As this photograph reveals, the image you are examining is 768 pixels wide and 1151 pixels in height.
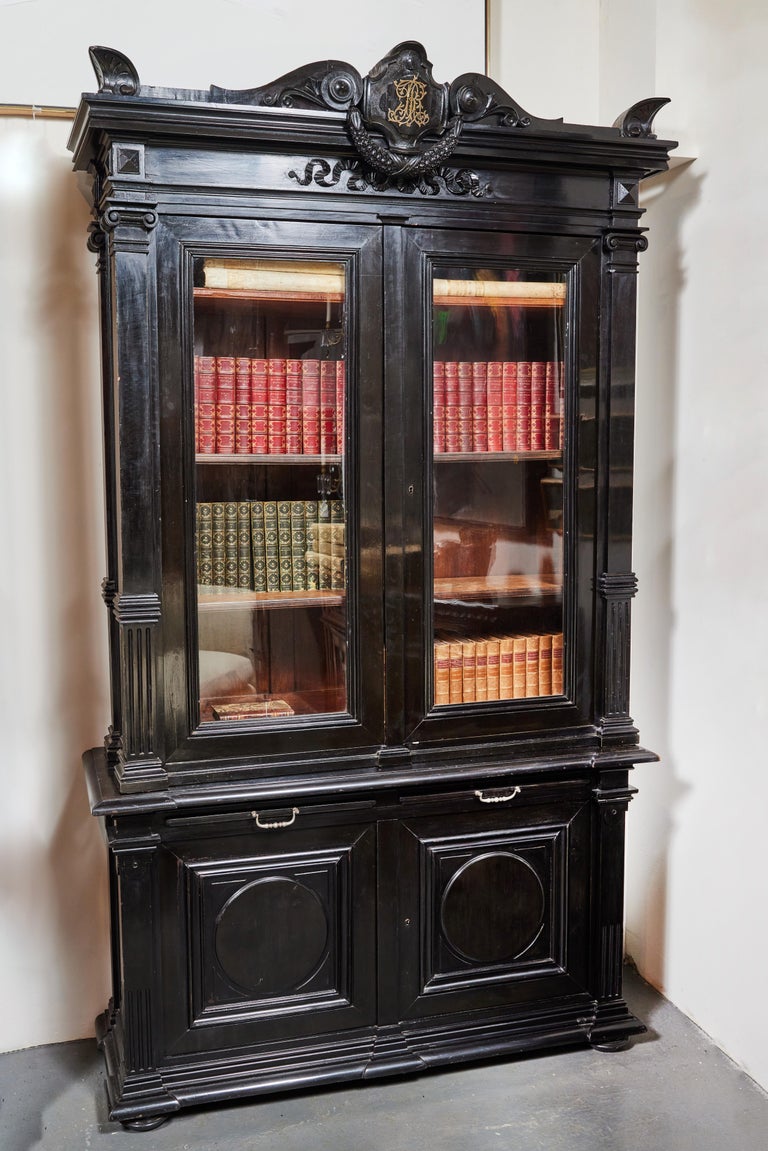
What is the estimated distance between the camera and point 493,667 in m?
2.91

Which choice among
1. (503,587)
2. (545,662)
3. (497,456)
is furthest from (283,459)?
(545,662)

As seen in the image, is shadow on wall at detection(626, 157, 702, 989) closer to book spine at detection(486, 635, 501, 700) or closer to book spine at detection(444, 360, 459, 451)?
book spine at detection(486, 635, 501, 700)

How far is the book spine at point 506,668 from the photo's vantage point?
292cm

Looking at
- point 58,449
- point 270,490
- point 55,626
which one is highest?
point 58,449

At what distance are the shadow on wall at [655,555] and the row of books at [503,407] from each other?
56 cm

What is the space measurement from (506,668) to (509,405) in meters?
0.71

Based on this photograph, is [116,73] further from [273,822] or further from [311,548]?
[273,822]

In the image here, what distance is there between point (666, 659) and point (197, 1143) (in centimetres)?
189

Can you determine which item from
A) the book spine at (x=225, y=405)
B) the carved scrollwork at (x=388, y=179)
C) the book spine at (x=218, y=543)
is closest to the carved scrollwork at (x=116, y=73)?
the carved scrollwork at (x=388, y=179)

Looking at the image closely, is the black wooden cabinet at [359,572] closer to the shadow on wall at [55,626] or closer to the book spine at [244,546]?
the book spine at [244,546]

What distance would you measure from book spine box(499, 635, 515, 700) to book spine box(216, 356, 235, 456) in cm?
90

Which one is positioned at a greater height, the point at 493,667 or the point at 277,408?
the point at 277,408

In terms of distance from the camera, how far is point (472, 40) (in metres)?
3.27

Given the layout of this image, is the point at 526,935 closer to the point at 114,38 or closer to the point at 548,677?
the point at 548,677
